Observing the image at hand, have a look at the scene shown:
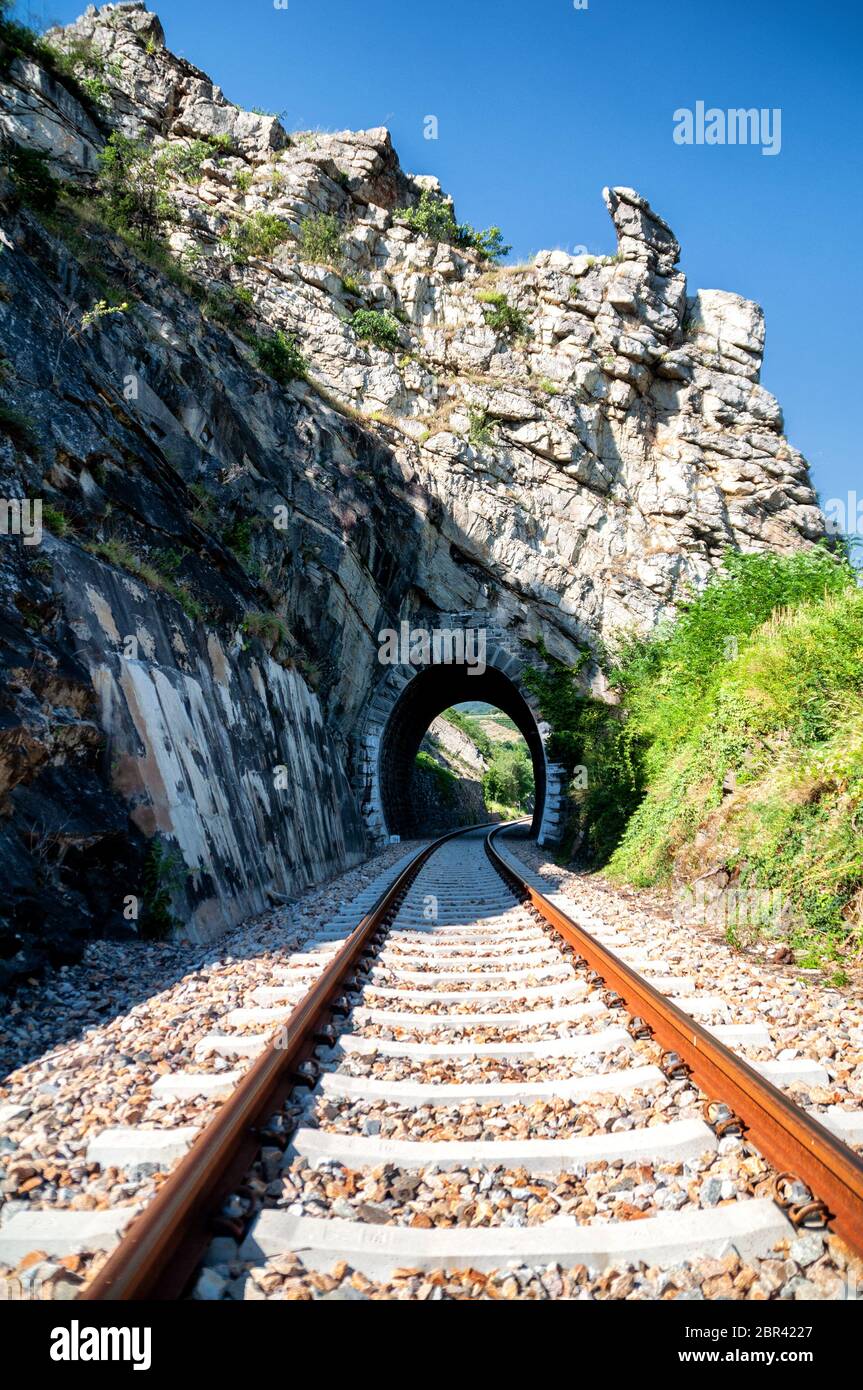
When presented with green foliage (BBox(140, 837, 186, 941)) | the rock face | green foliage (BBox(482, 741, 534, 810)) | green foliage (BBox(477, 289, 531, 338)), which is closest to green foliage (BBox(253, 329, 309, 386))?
the rock face

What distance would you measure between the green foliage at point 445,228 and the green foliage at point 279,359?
9.31 metres

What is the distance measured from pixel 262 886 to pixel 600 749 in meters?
9.82

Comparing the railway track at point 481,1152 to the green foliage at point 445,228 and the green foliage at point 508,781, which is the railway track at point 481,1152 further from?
the green foliage at point 508,781

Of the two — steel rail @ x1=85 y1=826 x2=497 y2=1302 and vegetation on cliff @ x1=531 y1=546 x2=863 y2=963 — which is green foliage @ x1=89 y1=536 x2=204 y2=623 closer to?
steel rail @ x1=85 y1=826 x2=497 y2=1302

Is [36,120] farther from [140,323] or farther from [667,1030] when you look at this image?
[667,1030]

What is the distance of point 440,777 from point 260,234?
23.3m

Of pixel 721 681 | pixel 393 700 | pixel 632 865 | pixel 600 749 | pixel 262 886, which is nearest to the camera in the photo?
pixel 262 886

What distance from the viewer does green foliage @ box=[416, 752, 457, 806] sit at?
113 ft

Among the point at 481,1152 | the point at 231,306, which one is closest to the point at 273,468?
the point at 231,306

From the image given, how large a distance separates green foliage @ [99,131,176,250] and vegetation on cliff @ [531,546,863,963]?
15.2 metres

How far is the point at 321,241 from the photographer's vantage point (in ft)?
76.6

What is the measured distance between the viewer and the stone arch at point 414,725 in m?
19.3

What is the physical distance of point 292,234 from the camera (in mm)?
23312

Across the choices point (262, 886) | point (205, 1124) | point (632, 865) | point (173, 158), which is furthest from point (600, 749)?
point (173, 158)
